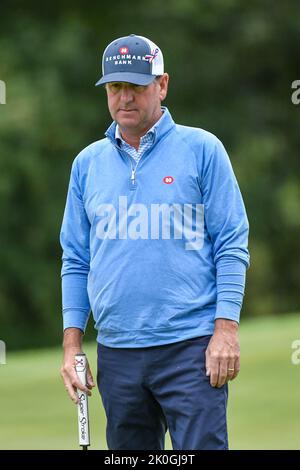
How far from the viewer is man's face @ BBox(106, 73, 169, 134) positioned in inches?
165

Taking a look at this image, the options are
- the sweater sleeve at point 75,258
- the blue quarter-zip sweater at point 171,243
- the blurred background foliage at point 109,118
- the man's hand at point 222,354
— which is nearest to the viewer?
the man's hand at point 222,354

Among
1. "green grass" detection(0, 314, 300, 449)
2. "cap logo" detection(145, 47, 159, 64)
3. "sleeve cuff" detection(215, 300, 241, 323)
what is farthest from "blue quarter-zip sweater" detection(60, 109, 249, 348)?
"green grass" detection(0, 314, 300, 449)

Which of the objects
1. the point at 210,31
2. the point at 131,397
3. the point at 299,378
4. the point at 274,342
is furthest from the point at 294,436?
the point at 210,31

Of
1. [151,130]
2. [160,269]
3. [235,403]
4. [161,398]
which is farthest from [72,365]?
[235,403]

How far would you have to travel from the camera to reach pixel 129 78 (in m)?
4.14

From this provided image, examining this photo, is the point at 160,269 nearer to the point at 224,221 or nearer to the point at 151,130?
the point at 224,221

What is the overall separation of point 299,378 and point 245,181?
47.2ft

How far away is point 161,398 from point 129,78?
116 cm

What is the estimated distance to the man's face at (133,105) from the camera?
4.18 metres

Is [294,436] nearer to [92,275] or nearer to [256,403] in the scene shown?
[256,403]

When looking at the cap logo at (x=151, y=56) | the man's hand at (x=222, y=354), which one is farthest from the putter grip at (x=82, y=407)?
the cap logo at (x=151, y=56)

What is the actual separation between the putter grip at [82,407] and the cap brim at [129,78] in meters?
1.02

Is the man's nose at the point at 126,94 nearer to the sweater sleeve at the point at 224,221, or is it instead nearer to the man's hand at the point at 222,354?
the sweater sleeve at the point at 224,221

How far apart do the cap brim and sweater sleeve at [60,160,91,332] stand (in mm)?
384
